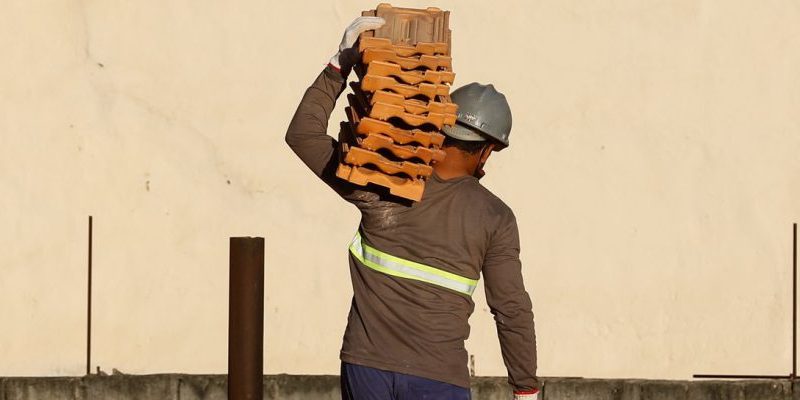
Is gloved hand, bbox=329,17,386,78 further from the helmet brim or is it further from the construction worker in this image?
the helmet brim

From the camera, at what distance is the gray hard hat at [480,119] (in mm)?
5641

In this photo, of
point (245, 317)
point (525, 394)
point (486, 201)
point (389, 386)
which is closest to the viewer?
point (389, 386)

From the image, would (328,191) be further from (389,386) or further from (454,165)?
(389,386)

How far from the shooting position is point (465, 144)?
5660 millimetres

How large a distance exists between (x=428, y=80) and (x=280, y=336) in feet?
22.4

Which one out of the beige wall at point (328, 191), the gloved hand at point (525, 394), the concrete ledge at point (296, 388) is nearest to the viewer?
the gloved hand at point (525, 394)

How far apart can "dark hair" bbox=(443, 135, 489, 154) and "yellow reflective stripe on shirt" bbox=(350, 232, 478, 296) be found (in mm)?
376

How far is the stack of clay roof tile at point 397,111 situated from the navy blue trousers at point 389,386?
1.72 feet

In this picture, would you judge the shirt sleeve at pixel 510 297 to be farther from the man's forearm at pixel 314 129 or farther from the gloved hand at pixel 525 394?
the man's forearm at pixel 314 129

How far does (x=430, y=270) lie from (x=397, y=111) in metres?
0.48

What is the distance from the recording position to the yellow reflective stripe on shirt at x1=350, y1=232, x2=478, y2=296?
5.54 m

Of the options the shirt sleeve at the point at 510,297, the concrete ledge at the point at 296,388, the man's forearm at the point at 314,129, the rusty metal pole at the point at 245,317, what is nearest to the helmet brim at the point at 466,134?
the shirt sleeve at the point at 510,297

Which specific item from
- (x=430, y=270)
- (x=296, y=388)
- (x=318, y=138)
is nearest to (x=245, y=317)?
(x=318, y=138)

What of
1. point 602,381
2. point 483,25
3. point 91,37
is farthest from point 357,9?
point 602,381
